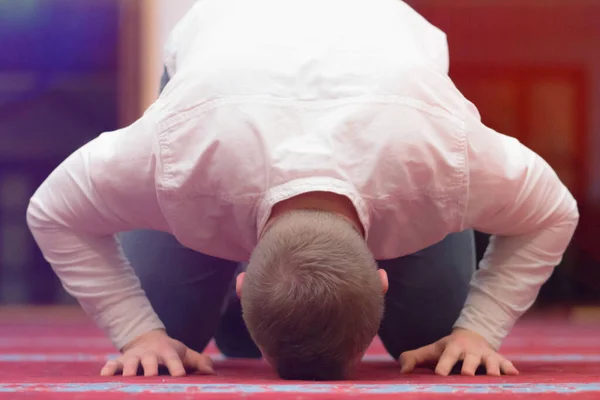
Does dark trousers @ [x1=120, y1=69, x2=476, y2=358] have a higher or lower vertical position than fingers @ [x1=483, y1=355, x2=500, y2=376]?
lower

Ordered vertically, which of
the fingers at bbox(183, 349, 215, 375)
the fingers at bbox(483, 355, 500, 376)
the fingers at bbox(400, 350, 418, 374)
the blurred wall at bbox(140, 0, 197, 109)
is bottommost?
the blurred wall at bbox(140, 0, 197, 109)

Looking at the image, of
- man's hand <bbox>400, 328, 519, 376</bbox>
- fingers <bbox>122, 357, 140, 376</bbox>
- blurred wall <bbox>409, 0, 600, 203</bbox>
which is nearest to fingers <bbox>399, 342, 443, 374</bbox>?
man's hand <bbox>400, 328, 519, 376</bbox>

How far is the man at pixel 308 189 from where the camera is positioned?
1.08m

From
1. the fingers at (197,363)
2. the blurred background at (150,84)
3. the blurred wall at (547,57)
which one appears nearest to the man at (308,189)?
the fingers at (197,363)

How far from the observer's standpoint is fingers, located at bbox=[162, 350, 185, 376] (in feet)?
4.25

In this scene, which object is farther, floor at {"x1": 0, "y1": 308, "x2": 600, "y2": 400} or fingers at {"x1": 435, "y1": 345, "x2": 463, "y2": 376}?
fingers at {"x1": 435, "y1": 345, "x2": 463, "y2": 376}

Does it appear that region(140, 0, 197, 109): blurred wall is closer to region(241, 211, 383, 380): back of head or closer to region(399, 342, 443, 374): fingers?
region(399, 342, 443, 374): fingers

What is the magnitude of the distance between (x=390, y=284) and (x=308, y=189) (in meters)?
0.66

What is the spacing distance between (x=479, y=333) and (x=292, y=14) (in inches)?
21.5

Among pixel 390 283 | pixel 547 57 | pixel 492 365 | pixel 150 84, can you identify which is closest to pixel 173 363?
pixel 492 365

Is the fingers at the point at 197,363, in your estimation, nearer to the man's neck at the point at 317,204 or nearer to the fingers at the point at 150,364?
the fingers at the point at 150,364

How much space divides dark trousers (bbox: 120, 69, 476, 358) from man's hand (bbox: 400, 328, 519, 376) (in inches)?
11.9

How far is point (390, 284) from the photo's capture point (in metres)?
1.75

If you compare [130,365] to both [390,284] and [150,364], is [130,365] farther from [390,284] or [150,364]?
[390,284]
